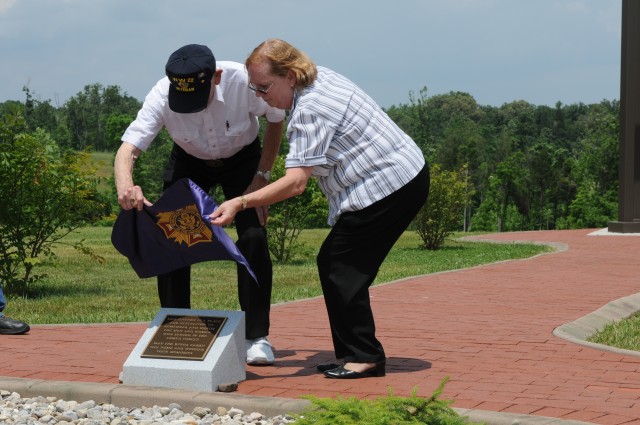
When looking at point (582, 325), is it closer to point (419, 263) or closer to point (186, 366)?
point (186, 366)

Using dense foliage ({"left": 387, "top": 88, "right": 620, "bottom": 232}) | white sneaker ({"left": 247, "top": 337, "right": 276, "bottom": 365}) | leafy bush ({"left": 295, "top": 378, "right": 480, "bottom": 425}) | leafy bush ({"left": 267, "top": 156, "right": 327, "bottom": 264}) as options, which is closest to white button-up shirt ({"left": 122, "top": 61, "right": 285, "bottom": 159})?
white sneaker ({"left": 247, "top": 337, "right": 276, "bottom": 365})

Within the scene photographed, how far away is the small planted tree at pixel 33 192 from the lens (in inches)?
447

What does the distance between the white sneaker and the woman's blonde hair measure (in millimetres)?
1533

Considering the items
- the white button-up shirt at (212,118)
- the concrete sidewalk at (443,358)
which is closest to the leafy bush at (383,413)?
the concrete sidewalk at (443,358)

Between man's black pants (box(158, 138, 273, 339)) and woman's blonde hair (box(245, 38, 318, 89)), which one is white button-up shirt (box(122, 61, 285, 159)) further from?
woman's blonde hair (box(245, 38, 318, 89))

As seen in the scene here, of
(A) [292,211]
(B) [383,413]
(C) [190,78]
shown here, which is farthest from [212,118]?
(A) [292,211]

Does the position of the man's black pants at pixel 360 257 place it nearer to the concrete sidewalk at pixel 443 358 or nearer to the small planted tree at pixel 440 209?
the concrete sidewalk at pixel 443 358

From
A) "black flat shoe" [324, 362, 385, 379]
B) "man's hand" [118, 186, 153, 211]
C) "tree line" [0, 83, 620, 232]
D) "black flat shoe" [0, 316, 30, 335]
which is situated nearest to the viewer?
"man's hand" [118, 186, 153, 211]

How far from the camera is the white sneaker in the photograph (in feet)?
19.4

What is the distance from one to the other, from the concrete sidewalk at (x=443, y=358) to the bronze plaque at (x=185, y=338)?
23cm

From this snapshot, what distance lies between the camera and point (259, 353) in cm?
591

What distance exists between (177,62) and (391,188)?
1259 mm

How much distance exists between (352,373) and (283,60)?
1625mm

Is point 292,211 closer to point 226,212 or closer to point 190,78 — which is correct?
point 190,78
